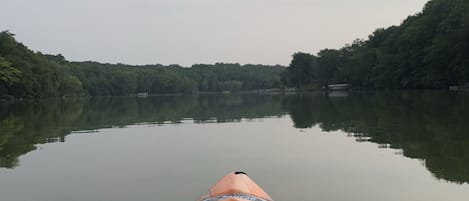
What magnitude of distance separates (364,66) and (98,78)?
80.3 meters

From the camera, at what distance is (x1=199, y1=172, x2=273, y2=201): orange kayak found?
5.71m

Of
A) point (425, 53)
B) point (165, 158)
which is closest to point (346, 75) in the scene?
point (425, 53)

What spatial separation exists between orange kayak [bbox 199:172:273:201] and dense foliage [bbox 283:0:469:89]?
2059 inches

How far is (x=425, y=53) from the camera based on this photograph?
62719 mm

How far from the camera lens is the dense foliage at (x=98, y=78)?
3034 inches

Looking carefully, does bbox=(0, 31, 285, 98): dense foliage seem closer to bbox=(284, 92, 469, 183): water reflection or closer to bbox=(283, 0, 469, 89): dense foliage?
bbox=(283, 0, 469, 89): dense foliage

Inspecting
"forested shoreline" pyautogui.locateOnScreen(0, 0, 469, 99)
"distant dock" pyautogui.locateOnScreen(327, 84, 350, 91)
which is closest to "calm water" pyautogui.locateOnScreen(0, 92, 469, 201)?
"forested shoreline" pyautogui.locateOnScreen(0, 0, 469, 99)

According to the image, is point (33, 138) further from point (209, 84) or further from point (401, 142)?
point (209, 84)

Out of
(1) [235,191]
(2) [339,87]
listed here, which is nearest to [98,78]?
(2) [339,87]

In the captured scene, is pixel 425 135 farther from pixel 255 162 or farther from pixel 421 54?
pixel 421 54

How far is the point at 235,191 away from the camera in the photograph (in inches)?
231

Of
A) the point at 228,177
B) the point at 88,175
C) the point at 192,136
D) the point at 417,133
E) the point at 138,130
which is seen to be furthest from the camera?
the point at 138,130

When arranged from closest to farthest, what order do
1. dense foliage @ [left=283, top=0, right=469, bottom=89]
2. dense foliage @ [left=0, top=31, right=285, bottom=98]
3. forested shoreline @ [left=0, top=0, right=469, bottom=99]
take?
dense foliage @ [left=283, top=0, right=469, bottom=89], forested shoreline @ [left=0, top=0, right=469, bottom=99], dense foliage @ [left=0, top=31, right=285, bottom=98]

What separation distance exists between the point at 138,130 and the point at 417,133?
10.1 meters
